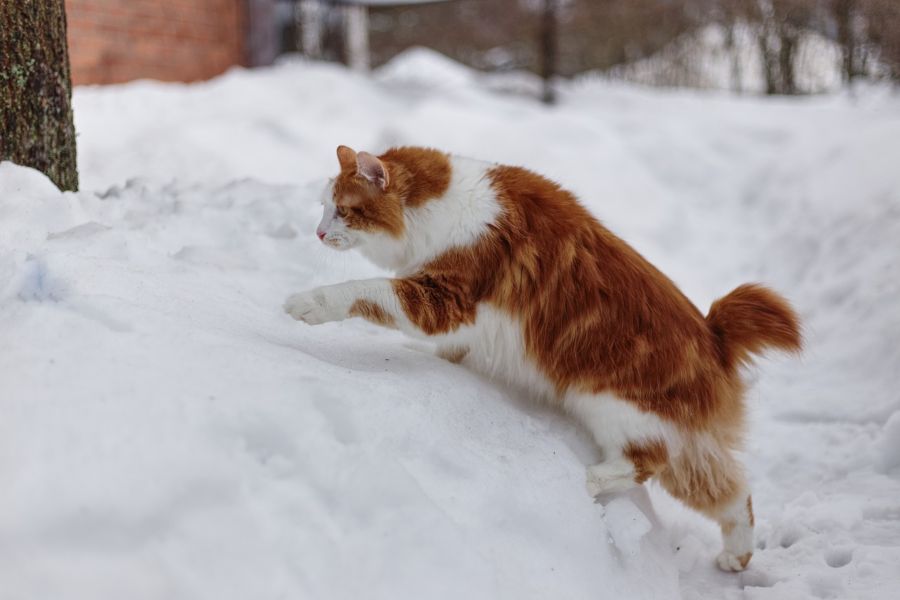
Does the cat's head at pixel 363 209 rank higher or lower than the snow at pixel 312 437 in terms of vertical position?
higher

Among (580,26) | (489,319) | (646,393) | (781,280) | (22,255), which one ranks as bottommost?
(781,280)

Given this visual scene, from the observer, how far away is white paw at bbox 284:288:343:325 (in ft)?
6.89

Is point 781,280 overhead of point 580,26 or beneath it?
beneath

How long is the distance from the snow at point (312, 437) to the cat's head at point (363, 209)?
332 millimetres

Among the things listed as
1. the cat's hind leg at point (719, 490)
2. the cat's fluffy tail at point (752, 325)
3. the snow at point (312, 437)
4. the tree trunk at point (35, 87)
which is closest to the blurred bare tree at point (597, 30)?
the snow at point (312, 437)

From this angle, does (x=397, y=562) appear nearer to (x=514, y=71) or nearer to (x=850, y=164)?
(x=850, y=164)

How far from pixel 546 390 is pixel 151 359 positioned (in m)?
1.14

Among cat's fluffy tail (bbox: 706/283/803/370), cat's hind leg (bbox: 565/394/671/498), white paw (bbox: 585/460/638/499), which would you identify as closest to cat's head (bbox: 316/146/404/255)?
cat's hind leg (bbox: 565/394/671/498)

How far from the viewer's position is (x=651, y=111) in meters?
7.54

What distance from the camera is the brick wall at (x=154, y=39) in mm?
5770

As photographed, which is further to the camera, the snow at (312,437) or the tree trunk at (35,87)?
the tree trunk at (35,87)

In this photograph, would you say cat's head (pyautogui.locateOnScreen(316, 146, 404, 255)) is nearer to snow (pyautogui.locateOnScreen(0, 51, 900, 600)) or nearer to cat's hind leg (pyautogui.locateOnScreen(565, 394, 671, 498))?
snow (pyautogui.locateOnScreen(0, 51, 900, 600))

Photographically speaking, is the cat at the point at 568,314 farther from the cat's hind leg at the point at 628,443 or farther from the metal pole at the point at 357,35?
the metal pole at the point at 357,35

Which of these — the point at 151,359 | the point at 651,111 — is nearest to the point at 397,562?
the point at 151,359
